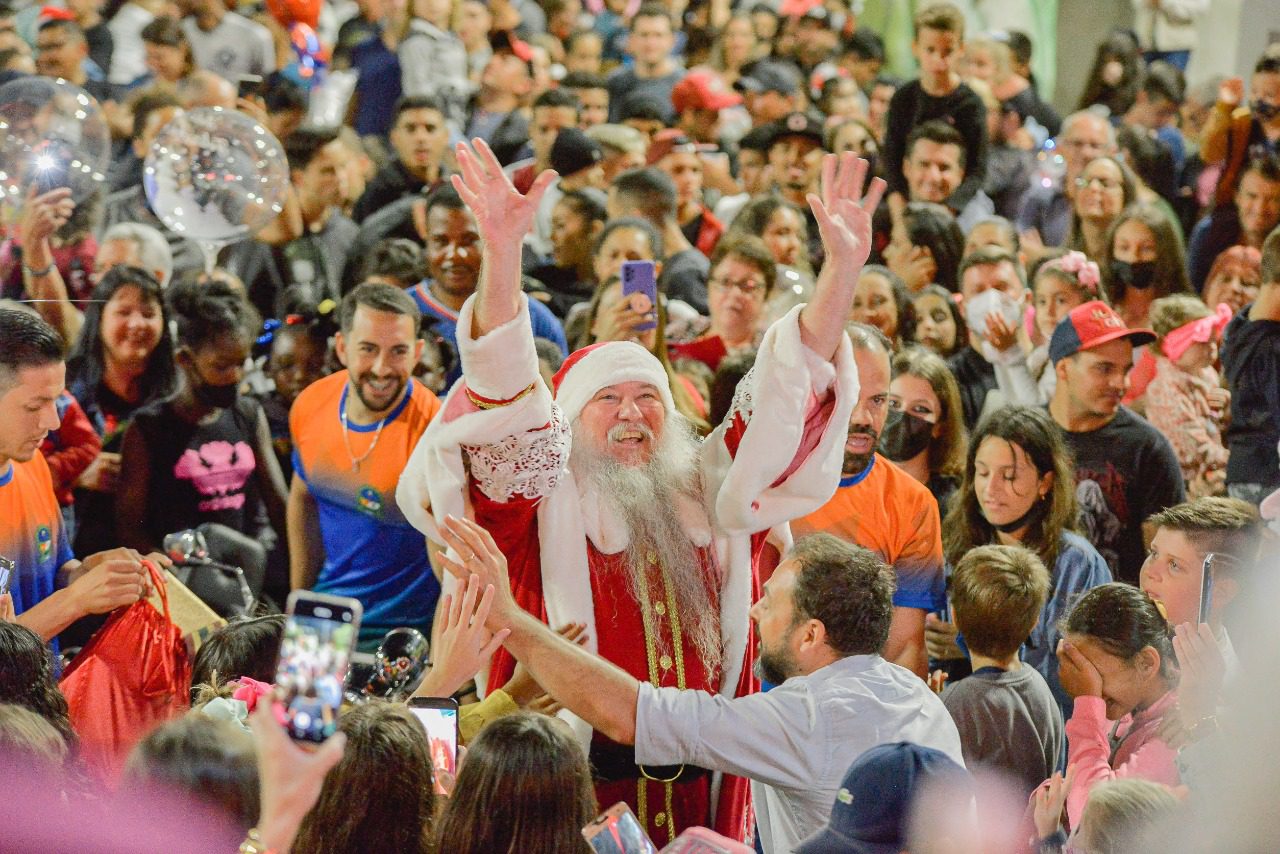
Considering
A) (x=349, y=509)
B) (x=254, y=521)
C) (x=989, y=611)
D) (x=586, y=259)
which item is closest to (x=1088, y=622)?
(x=989, y=611)

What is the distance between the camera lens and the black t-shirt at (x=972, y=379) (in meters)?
6.18

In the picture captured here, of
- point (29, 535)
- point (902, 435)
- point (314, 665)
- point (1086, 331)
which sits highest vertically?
point (314, 665)

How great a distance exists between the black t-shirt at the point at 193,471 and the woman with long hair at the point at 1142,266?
3.79 meters

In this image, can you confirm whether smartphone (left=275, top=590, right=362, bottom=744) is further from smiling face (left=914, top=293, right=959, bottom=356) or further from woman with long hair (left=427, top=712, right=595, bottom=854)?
smiling face (left=914, top=293, right=959, bottom=356)

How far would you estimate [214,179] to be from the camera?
618 cm

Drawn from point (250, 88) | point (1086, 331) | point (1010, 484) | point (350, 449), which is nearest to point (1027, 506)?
point (1010, 484)

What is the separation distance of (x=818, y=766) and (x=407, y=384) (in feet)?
8.46

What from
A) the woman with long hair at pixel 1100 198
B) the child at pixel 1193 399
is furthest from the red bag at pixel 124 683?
the woman with long hair at pixel 1100 198

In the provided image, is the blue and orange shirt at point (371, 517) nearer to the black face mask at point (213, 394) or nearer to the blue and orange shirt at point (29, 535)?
the black face mask at point (213, 394)

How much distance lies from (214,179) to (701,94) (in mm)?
4080

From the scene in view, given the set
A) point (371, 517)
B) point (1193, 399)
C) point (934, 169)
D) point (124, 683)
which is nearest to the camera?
point (124, 683)

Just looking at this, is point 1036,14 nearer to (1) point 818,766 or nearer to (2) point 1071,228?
(2) point 1071,228

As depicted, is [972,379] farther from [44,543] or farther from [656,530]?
[44,543]

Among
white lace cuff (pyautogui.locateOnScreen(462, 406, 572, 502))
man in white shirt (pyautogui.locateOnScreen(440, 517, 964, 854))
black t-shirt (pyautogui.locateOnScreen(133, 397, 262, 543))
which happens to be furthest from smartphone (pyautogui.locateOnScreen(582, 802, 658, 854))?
black t-shirt (pyautogui.locateOnScreen(133, 397, 262, 543))
